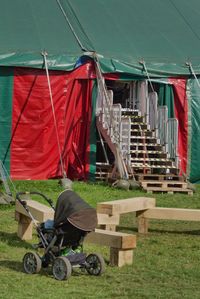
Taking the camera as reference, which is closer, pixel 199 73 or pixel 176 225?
pixel 176 225

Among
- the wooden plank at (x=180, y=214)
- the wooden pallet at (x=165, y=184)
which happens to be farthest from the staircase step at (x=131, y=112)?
the wooden plank at (x=180, y=214)

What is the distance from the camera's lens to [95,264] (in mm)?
7852

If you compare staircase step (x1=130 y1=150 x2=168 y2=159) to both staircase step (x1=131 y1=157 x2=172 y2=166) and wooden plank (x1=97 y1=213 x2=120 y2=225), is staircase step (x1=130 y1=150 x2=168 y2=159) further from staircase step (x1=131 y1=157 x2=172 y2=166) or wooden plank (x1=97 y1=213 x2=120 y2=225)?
wooden plank (x1=97 y1=213 x2=120 y2=225)

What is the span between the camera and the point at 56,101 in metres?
16.8

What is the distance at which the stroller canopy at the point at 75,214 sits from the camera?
25.2 ft

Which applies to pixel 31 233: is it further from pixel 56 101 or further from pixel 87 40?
pixel 87 40

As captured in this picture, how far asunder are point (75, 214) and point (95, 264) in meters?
0.59

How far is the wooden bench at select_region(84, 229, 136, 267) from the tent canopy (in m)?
8.29

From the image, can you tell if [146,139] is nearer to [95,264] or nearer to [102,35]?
[102,35]

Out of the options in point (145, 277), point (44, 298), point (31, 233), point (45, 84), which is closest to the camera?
point (44, 298)

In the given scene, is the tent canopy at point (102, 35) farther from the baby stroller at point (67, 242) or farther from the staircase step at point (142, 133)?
the baby stroller at point (67, 242)

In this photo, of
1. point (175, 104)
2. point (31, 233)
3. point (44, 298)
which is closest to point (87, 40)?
point (175, 104)

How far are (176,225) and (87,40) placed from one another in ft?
23.5

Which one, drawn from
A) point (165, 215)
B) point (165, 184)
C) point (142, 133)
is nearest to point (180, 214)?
point (165, 215)
